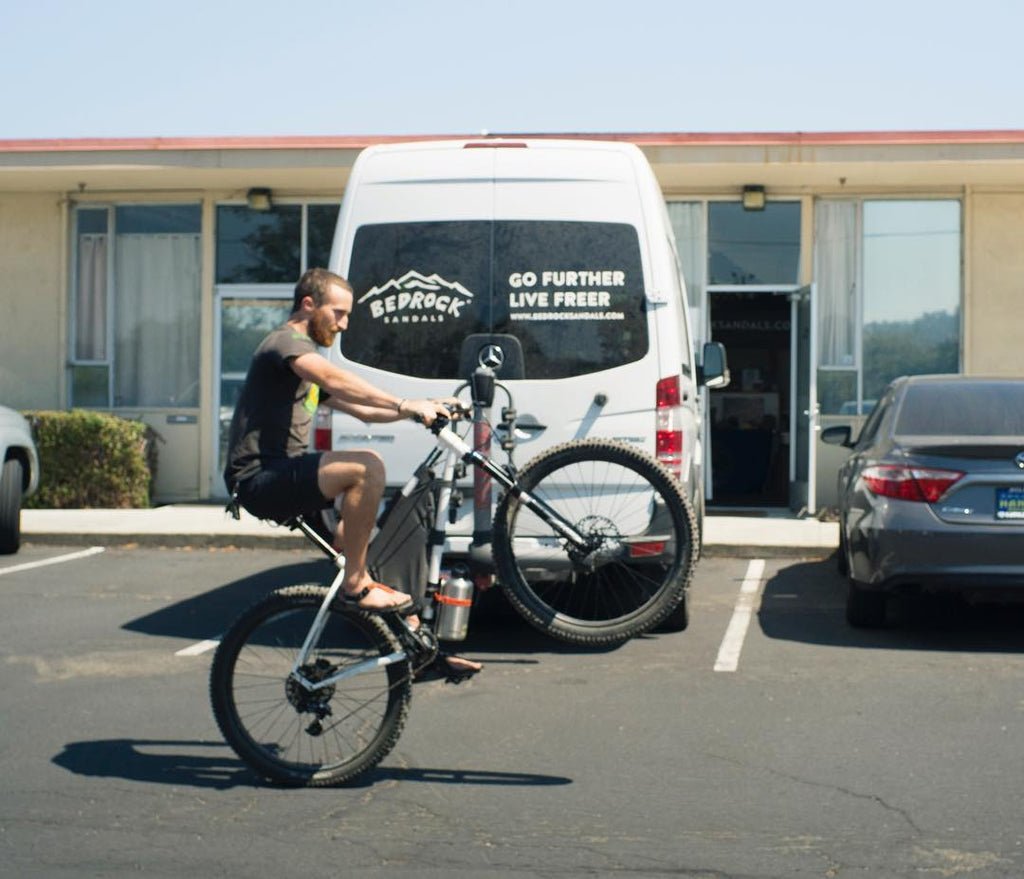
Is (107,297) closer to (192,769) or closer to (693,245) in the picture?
(693,245)

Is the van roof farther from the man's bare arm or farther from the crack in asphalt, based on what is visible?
the crack in asphalt

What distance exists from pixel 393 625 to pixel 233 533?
7710mm

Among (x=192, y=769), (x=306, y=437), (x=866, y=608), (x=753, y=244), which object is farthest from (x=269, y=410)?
(x=753, y=244)

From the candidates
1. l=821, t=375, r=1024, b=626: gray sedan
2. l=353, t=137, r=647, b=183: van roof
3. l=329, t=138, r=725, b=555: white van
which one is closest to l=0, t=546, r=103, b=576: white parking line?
l=329, t=138, r=725, b=555: white van

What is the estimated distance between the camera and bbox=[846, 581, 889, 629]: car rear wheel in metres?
8.55

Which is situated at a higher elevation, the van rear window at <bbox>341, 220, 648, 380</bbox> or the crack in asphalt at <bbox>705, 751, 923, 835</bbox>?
the van rear window at <bbox>341, 220, 648, 380</bbox>

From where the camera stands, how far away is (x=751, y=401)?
1903 centimetres

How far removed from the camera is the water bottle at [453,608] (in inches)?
219

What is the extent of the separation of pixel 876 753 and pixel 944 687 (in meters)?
1.38

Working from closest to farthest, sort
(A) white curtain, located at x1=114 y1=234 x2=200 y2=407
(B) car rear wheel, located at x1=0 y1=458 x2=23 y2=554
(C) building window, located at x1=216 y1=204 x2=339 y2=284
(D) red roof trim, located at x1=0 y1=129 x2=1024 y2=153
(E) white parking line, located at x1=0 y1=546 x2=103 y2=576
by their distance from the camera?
(E) white parking line, located at x1=0 y1=546 x2=103 y2=576, (B) car rear wheel, located at x1=0 y1=458 x2=23 y2=554, (D) red roof trim, located at x1=0 y1=129 x2=1024 y2=153, (C) building window, located at x1=216 y1=204 x2=339 y2=284, (A) white curtain, located at x1=114 y1=234 x2=200 y2=407

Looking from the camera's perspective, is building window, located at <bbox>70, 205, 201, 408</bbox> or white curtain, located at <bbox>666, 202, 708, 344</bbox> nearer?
white curtain, located at <bbox>666, 202, 708, 344</bbox>

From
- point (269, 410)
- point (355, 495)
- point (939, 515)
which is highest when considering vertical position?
point (269, 410)

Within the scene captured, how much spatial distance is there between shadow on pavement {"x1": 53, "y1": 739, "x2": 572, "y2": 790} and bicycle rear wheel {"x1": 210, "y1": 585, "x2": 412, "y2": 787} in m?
0.13

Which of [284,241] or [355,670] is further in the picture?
[284,241]
